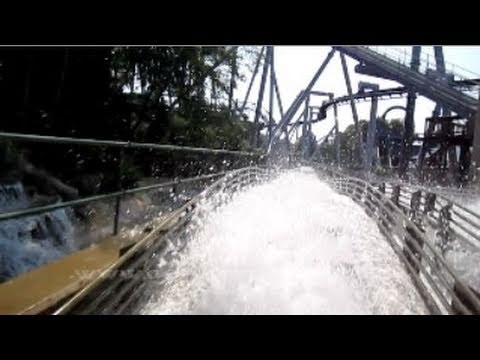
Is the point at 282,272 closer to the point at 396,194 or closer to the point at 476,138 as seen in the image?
the point at 476,138

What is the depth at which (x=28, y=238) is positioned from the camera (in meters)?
4.88

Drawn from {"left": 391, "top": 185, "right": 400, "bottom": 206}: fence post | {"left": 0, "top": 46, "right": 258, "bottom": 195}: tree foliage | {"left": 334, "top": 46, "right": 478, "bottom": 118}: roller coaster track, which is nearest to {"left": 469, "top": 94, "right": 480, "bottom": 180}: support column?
{"left": 334, "top": 46, "right": 478, "bottom": 118}: roller coaster track

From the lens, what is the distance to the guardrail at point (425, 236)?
6.03ft

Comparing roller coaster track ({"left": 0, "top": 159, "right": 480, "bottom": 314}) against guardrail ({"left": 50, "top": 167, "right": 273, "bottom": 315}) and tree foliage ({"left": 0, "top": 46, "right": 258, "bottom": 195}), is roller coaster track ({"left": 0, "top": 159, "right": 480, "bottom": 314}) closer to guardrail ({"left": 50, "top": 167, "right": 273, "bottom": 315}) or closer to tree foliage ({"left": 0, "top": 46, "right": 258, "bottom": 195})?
guardrail ({"left": 50, "top": 167, "right": 273, "bottom": 315})

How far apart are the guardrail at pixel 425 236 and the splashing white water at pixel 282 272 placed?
78 millimetres

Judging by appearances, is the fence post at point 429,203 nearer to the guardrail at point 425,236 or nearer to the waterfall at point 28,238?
the guardrail at point 425,236

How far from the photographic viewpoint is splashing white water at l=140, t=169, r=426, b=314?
213cm

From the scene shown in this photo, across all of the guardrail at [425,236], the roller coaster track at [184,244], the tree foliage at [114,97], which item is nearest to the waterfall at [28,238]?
the tree foliage at [114,97]

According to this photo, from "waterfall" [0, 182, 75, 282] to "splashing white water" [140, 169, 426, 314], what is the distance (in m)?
1.80

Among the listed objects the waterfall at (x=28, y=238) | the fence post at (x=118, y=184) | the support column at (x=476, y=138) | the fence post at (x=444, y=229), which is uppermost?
the support column at (x=476, y=138)
